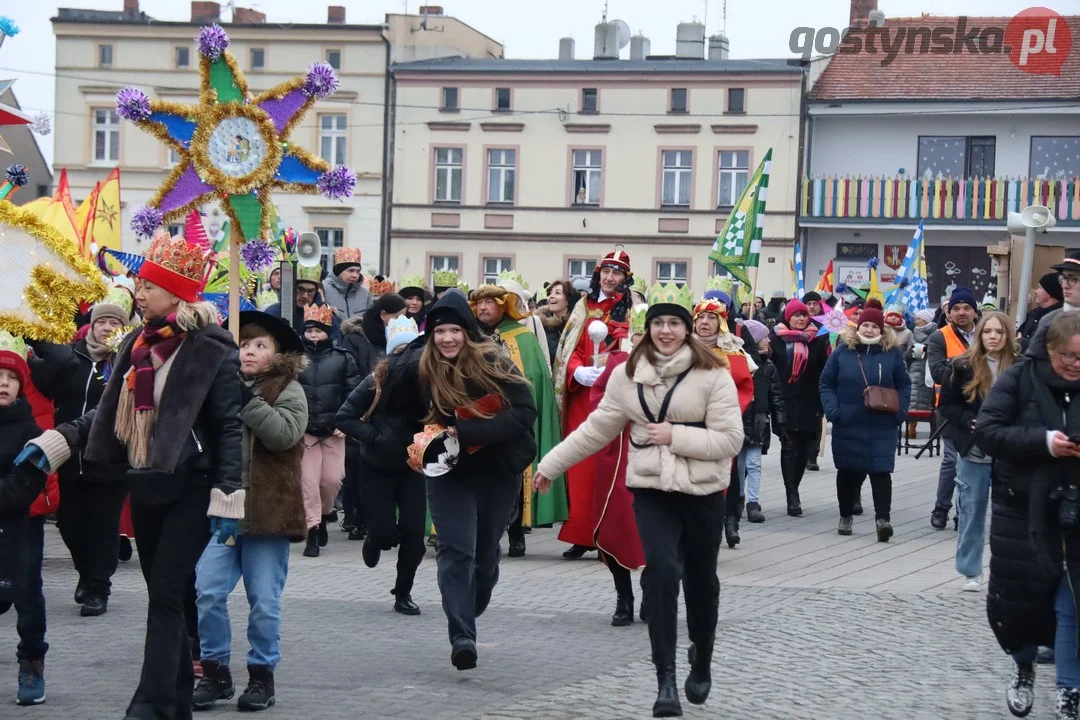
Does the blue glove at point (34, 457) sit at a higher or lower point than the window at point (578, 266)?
lower

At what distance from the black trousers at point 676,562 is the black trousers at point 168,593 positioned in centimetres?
192

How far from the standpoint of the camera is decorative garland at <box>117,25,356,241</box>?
8.88 metres

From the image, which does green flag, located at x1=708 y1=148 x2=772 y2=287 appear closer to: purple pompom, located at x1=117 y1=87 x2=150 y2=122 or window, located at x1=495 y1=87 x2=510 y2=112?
purple pompom, located at x1=117 y1=87 x2=150 y2=122

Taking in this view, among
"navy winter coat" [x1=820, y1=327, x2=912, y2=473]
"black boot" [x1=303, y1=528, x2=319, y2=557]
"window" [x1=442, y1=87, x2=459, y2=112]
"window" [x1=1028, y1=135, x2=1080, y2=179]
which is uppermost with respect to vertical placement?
"window" [x1=442, y1=87, x2=459, y2=112]

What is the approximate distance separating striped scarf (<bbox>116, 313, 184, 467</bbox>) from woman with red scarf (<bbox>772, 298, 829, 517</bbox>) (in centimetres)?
961

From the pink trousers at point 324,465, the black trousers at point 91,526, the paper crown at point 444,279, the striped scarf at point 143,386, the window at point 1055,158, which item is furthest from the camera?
the window at point 1055,158

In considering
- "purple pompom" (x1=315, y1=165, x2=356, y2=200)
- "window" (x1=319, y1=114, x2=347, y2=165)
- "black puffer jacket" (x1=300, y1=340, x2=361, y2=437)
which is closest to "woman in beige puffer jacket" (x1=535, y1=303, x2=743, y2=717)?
"purple pompom" (x1=315, y1=165, x2=356, y2=200)

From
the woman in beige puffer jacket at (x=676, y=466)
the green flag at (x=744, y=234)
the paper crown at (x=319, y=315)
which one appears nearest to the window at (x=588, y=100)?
the green flag at (x=744, y=234)

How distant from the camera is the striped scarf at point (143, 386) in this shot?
21.8 ft

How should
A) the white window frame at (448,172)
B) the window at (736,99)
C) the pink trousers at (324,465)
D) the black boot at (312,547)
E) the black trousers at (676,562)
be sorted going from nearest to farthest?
the black trousers at (676,562) → the pink trousers at (324,465) → the black boot at (312,547) → the window at (736,99) → the white window frame at (448,172)

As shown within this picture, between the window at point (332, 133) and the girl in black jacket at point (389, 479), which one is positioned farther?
the window at point (332, 133)

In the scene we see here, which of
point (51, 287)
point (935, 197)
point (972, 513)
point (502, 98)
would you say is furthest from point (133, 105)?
point (502, 98)

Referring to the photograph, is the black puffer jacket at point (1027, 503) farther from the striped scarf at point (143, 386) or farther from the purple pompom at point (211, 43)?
the purple pompom at point (211, 43)

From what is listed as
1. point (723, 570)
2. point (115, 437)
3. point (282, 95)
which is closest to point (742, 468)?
point (723, 570)
